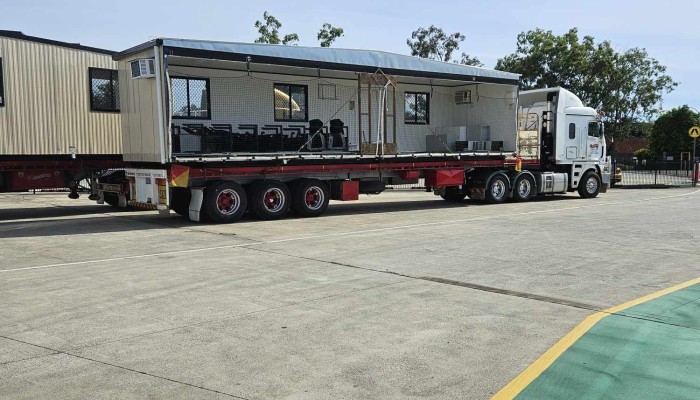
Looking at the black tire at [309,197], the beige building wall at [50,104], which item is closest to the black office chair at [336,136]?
the black tire at [309,197]

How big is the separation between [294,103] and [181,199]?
491cm

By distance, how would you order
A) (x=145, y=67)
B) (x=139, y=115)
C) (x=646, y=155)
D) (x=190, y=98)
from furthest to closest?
(x=646, y=155)
(x=190, y=98)
(x=139, y=115)
(x=145, y=67)

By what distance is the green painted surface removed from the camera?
443 centimetres

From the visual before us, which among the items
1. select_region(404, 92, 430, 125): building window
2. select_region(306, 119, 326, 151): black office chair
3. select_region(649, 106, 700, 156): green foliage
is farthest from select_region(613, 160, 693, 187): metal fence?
select_region(306, 119, 326, 151): black office chair

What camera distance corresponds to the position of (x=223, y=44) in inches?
557

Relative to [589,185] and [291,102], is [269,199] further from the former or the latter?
[589,185]

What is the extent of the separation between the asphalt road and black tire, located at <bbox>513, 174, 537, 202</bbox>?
6.94 metres

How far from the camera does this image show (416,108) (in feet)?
71.0

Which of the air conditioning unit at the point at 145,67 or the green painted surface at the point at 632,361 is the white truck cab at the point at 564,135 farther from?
the green painted surface at the point at 632,361

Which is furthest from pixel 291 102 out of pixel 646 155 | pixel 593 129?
pixel 646 155

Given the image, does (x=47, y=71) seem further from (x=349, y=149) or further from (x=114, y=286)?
(x=114, y=286)

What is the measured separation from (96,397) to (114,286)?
3714 millimetres

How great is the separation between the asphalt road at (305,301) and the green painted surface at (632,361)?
32cm

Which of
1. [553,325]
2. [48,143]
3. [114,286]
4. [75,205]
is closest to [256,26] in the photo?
[75,205]
